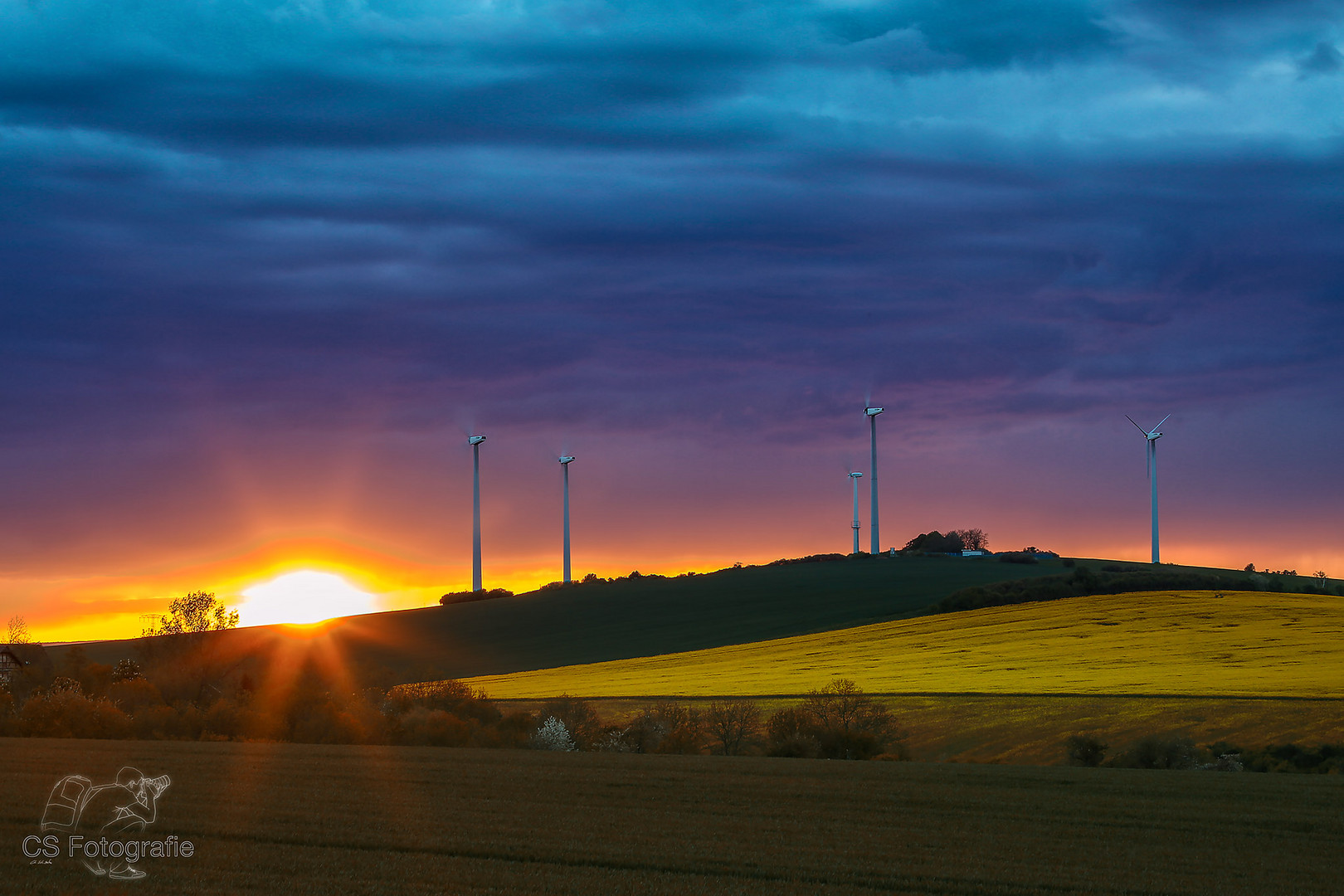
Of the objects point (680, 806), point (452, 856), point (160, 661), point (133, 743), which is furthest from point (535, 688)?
point (452, 856)

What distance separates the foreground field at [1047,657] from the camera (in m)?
49.5

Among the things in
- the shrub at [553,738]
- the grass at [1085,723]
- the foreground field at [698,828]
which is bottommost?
the shrub at [553,738]

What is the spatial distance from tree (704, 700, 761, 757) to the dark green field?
37.2m

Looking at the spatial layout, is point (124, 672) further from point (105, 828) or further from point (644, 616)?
point (644, 616)

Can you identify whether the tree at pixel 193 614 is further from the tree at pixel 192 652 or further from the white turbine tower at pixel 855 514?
the white turbine tower at pixel 855 514

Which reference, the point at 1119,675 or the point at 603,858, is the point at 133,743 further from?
the point at 1119,675

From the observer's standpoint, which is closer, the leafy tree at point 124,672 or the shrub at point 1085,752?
the shrub at point 1085,752

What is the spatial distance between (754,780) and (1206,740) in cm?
1767

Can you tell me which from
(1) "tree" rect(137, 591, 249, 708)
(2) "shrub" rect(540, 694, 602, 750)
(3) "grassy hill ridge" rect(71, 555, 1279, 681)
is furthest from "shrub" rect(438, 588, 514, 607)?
(2) "shrub" rect(540, 694, 602, 750)

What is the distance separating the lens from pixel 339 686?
2064 inches

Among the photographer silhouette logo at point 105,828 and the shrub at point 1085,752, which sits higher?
the photographer silhouette logo at point 105,828

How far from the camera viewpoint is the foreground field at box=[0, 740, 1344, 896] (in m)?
16.7

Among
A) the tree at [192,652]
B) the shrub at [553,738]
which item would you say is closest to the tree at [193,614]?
the tree at [192,652]

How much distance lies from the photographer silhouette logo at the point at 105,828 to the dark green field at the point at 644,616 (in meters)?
48.5
